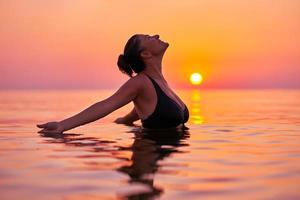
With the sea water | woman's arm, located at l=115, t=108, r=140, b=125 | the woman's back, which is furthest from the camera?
woman's arm, located at l=115, t=108, r=140, b=125

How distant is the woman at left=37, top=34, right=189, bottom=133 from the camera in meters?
6.10

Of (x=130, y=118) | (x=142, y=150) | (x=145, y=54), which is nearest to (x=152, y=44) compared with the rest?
(x=145, y=54)

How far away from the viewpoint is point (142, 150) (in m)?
4.69

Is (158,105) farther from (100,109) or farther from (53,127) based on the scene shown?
(53,127)

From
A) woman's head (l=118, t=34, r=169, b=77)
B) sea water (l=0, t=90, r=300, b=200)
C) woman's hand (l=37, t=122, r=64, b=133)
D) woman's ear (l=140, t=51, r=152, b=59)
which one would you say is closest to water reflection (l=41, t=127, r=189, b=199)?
sea water (l=0, t=90, r=300, b=200)

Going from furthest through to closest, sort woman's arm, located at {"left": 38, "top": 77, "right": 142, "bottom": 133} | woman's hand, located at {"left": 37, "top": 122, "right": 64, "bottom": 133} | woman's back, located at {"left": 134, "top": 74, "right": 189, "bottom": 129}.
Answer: woman's back, located at {"left": 134, "top": 74, "right": 189, "bottom": 129}, woman's hand, located at {"left": 37, "top": 122, "right": 64, "bottom": 133}, woman's arm, located at {"left": 38, "top": 77, "right": 142, "bottom": 133}

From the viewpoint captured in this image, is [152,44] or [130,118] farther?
[130,118]

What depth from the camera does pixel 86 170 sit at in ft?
11.6

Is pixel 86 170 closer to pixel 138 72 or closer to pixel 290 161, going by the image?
pixel 290 161

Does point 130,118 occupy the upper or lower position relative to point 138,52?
lower

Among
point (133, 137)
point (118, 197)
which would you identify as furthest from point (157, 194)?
point (133, 137)

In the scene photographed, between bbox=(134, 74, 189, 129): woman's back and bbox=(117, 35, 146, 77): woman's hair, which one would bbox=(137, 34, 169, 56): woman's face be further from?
bbox=(134, 74, 189, 129): woman's back

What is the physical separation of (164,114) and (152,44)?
119cm

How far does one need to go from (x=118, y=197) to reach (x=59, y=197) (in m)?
0.36
